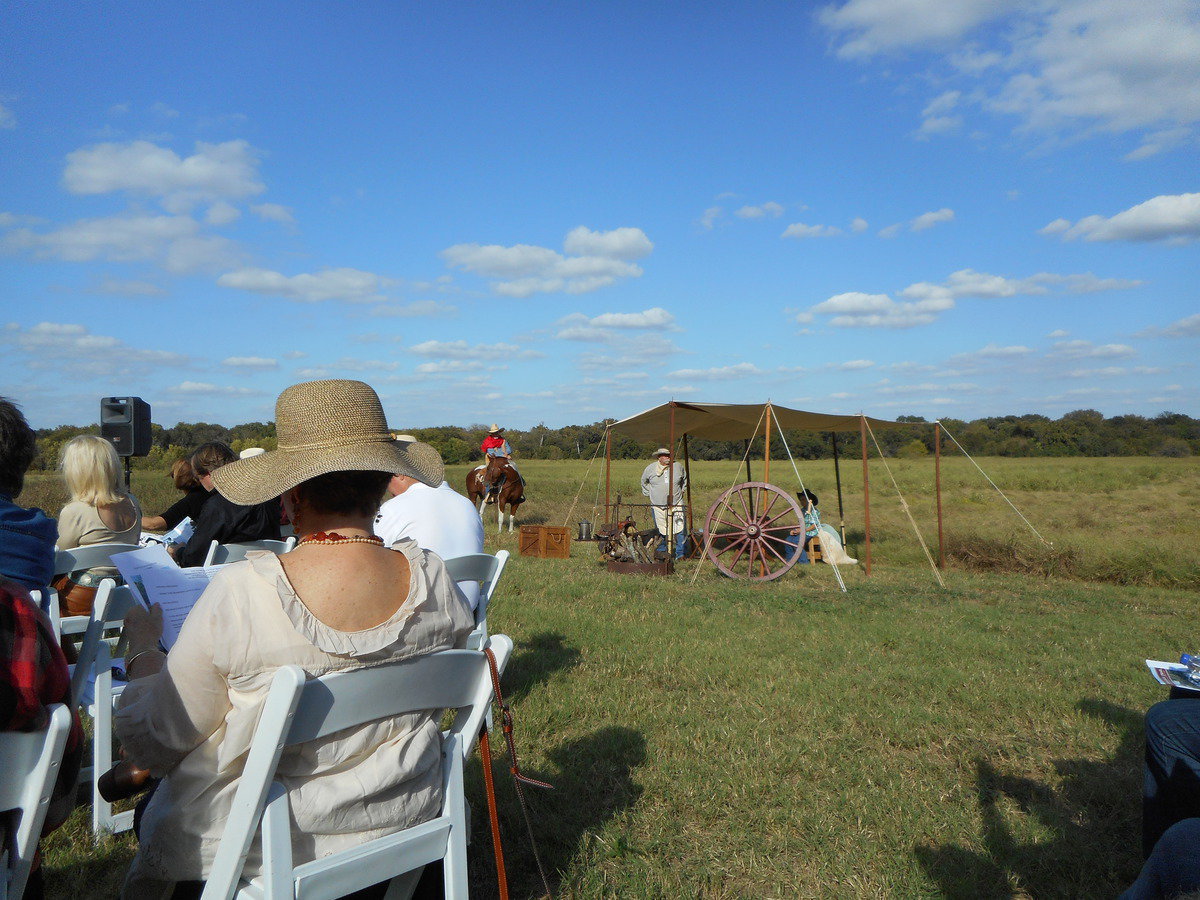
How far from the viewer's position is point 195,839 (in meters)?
1.61

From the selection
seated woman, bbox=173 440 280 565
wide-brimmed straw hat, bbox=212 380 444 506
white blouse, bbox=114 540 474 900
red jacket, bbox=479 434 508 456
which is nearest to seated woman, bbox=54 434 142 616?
seated woman, bbox=173 440 280 565

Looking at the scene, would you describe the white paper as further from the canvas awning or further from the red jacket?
the red jacket

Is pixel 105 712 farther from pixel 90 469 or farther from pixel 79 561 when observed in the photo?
pixel 90 469

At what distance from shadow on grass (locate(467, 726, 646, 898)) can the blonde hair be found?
2.66 meters

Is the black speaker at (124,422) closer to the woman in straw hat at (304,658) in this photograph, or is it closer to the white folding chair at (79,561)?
the white folding chair at (79,561)

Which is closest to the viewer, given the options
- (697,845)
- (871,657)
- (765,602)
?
(697,845)

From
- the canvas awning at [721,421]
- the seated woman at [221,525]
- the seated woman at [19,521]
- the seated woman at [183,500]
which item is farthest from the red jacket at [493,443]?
the seated woman at [19,521]

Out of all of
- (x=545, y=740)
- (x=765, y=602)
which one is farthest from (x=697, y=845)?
(x=765, y=602)

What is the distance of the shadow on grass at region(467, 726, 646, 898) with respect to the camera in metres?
2.81

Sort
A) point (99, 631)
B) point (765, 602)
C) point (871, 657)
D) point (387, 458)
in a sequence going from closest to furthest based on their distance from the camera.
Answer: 1. point (387, 458)
2. point (99, 631)
3. point (871, 657)
4. point (765, 602)

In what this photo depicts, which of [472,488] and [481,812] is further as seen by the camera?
[472,488]

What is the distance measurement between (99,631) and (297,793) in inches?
57.1

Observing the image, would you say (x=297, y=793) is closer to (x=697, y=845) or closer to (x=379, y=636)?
(x=379, y=636)

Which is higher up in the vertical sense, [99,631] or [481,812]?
[99,631]
